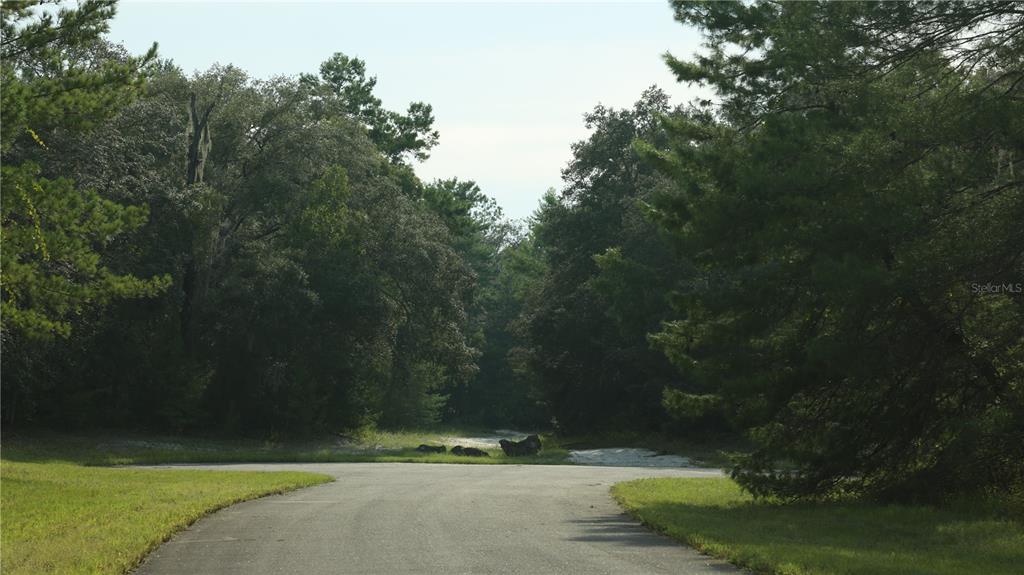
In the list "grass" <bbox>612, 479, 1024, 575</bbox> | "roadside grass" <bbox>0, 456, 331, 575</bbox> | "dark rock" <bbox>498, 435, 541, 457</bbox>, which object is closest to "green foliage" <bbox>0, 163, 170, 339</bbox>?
"roadside grass" <bbox>0, 456, 331, 575</bbox>

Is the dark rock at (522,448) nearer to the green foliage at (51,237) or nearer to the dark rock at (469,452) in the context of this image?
Answer: the dark rock at (469,452)

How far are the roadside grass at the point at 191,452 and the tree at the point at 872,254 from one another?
18.6 metres

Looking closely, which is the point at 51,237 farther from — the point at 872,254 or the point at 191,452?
the point at 191,452

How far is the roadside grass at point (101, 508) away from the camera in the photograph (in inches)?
490

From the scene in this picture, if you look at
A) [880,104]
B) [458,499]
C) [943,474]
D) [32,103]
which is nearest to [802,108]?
[880,104]

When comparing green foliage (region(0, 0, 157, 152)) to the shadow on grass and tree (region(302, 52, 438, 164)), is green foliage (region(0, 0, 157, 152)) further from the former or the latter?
tree (region(302, 52, 438, 164))

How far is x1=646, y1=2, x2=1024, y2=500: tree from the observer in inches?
667

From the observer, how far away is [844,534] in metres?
15.3

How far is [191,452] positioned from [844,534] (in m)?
28.1

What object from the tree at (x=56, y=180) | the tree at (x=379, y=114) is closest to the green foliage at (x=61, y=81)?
the tree at (x=56, y=180)

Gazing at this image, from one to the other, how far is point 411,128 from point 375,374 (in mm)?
35390

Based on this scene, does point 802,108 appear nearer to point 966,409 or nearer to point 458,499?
point 966,409

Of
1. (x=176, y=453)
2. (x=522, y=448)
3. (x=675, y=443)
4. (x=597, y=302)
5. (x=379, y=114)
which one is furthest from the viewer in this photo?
(x=379, y=114)

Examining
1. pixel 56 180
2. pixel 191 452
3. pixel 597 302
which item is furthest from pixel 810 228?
pixel 597 302
